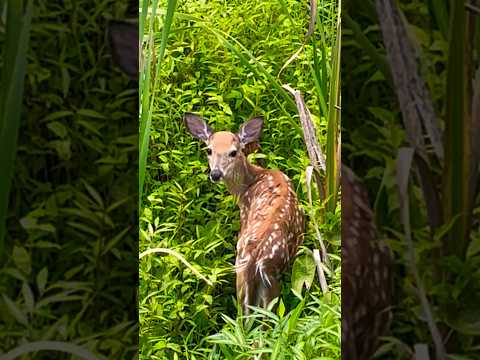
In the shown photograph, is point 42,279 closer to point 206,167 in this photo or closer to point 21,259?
point 21,259

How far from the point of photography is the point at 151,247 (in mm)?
1580

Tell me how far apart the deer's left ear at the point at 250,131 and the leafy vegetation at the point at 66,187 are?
0.57 metres

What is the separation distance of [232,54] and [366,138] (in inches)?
25.4

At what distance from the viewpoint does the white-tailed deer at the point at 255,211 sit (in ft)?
5.34

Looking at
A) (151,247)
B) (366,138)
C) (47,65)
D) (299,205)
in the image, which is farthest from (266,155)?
(47,65)

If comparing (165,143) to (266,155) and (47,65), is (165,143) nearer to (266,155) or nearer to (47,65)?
(266,155)

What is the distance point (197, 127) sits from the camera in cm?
164

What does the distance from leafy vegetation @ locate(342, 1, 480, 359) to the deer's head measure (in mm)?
571

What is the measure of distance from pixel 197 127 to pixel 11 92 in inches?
24.3

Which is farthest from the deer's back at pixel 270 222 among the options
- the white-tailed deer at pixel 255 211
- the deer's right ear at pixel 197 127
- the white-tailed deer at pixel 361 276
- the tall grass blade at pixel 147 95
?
the white-tailed deer at pixel 361 276

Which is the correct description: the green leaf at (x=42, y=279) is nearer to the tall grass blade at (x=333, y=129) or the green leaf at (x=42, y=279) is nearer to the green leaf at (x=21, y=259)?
the green leaf at (x=21, y=259)

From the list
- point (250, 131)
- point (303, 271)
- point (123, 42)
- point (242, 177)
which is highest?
point (123, 42)

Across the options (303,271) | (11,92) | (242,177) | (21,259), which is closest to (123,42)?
(11,92)

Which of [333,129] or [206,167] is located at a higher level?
[333,129]
